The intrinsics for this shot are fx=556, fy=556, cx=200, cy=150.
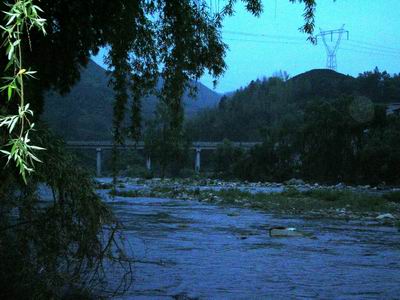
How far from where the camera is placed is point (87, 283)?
6652mm

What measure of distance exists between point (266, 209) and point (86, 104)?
110232mm

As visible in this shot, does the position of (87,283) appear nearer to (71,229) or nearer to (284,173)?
(71,229)

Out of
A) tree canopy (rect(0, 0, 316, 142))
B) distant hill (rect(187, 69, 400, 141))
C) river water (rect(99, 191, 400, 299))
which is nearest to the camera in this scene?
tree canopy (rect(0, 0, 316, 142))

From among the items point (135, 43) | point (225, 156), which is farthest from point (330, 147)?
point (135, 43)

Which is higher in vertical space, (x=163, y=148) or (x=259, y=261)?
(x=163, y=148)

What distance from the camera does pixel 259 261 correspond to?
10742mm

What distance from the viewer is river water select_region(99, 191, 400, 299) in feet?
27.1

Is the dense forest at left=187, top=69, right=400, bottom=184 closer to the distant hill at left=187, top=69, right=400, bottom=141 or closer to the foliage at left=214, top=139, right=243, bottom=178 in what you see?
the foliage at left=214, top=139, right=243, bottom=178

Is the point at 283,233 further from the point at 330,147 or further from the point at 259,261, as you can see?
the point at 330,147

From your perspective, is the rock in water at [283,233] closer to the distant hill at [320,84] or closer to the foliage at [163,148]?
the foliage at [163,148]

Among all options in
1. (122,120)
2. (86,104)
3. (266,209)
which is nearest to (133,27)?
(122,120)

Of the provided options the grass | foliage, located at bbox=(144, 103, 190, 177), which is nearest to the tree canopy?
foliage, located at bbox=(144, 103, 190, 177)

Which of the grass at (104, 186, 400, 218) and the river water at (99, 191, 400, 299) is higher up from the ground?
the river water at (99, 191, 400, 299)

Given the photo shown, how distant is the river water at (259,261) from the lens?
8.26m
